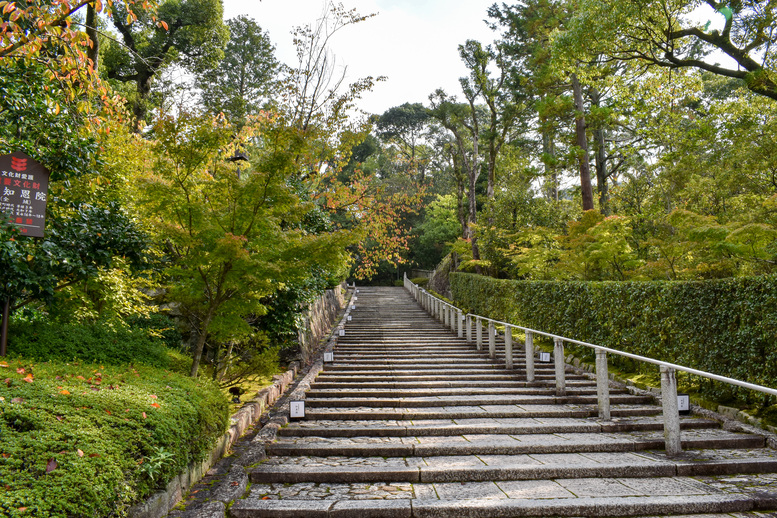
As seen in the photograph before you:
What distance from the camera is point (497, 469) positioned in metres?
4.31

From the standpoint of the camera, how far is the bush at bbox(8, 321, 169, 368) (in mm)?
4703

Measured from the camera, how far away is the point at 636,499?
3746 mm

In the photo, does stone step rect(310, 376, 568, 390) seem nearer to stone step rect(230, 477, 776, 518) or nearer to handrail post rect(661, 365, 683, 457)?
handrail post rect(661, 365, 683, 457)

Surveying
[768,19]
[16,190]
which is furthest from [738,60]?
[16,190]

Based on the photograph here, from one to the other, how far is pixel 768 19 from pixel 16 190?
12112 millimetres

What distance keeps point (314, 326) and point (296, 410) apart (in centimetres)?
674

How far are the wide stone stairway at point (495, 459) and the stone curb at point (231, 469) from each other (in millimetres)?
159

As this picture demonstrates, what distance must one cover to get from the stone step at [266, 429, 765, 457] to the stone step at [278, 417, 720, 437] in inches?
6.4

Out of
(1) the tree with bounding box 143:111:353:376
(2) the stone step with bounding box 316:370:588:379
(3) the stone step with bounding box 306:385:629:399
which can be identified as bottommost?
(3) the stone step with bounding box 306:385:629:399

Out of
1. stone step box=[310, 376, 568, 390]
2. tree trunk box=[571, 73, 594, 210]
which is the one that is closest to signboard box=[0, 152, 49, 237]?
stone step box=[310, 376, 568, 390]

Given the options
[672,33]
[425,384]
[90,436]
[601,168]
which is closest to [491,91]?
[601,168]

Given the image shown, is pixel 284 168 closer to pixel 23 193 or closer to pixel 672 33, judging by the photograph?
pixel 23 193

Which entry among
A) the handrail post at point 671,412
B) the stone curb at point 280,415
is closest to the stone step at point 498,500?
the handrail post at point 671,412

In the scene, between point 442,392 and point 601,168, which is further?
point 601,168
